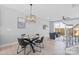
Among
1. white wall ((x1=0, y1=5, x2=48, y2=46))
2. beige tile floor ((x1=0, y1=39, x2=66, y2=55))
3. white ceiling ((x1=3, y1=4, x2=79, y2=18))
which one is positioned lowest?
beige tile floor ((x1=0, y1=39, x2=66, y2=55))

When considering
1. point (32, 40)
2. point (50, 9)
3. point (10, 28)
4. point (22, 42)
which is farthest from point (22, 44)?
point (50, 9)

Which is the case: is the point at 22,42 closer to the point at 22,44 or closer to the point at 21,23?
the point at 22,44

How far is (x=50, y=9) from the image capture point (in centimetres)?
226

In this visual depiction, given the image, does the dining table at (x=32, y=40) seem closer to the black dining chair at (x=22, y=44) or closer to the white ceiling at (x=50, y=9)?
the black dining chair at (x=22, y=44)

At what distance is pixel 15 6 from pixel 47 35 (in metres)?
0.96

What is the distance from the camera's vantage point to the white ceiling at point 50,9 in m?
2.22

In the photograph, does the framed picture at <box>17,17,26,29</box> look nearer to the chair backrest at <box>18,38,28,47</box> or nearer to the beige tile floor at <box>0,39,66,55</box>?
the chair backrest at <box>18,38,28,47</box>

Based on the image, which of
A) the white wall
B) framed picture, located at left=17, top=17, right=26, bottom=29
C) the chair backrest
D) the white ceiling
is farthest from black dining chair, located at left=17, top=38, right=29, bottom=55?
the white ceiling

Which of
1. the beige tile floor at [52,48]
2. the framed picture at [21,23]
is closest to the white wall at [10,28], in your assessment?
the framed picture at [21,23]

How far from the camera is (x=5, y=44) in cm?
217

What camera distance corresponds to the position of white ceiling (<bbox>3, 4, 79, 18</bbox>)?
2223 millimetres

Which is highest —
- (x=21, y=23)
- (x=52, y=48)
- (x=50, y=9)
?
(x=50, y=9)

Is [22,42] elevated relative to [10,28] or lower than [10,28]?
lower
